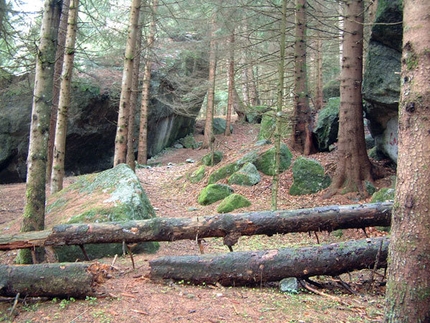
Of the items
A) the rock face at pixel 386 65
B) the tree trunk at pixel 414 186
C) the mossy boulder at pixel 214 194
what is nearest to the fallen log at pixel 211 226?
the tree trunk at pixel 414 186

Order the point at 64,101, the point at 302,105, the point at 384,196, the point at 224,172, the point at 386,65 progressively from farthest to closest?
the point at 224,172
the point at 302,105
the point at 64,101
the point at 386,65
the point at 384,196

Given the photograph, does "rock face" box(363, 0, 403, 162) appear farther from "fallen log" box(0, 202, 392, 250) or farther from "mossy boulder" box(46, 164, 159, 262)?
"mossy boulder" box(46, 164, 159, 262)

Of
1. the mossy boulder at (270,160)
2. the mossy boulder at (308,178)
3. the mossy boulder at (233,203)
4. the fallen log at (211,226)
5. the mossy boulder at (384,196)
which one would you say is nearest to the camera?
the fallen log at (211,226)

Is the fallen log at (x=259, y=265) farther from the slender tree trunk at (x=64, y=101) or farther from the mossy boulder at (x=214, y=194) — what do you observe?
the slender tree trunk at (x=64, y=101)

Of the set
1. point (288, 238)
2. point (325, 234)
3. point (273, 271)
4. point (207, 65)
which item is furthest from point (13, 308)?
point (207, 65)

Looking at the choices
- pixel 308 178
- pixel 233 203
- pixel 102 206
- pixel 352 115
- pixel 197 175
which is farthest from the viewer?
pixel 197 175

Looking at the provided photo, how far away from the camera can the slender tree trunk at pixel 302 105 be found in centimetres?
1154

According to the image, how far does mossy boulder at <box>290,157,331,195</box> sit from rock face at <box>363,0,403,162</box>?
6.79 ft

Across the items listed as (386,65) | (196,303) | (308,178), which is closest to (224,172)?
(308,178)

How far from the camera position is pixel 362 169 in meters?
9.88

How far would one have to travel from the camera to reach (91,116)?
59.6ft

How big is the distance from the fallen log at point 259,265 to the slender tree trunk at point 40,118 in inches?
85.9

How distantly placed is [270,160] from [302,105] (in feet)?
7.31

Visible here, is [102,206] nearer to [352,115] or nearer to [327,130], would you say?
[352,115]
